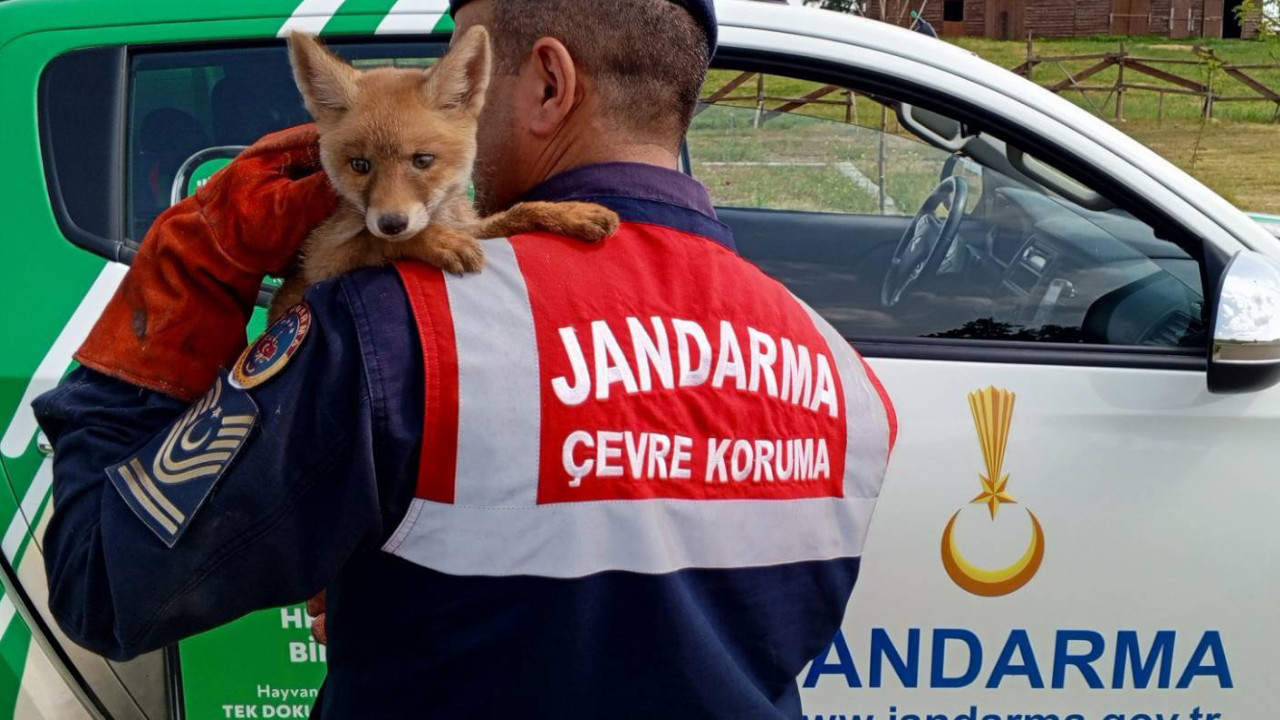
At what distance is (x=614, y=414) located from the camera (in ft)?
3.67

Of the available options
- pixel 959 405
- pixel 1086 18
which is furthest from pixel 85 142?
pixel 1086 18

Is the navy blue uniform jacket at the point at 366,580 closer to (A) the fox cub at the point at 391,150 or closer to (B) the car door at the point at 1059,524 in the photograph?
(A) the fox cub at the point at 391,150

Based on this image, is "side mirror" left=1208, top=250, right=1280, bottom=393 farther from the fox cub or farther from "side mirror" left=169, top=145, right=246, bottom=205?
"side mirror" left=169, top=145, right=246, bottom=205

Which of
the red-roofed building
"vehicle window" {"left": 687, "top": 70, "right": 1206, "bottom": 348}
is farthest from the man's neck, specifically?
the red-roofed building

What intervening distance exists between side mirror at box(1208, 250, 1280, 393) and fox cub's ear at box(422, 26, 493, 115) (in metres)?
1.34

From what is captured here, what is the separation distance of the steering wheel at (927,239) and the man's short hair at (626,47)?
126 cm

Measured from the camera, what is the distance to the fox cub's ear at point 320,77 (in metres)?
1.28

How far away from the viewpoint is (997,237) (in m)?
2.54

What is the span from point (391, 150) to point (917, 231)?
1.71m

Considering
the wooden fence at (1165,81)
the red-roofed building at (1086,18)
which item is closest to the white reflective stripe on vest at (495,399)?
the wooden fence at (1165,81)

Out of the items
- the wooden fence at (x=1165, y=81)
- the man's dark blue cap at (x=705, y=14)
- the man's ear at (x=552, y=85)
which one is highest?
the wooden fence at (x=1165, y=81)

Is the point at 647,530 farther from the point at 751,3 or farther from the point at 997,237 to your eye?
the point at 997,237

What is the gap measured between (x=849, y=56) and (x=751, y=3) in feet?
0.65

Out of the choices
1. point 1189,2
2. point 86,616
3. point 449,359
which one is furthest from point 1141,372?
point 1189,2
